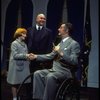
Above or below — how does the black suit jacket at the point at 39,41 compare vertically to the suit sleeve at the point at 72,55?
above

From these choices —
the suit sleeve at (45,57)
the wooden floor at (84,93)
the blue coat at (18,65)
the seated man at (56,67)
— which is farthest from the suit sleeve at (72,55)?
the wooden floor at (84,93)

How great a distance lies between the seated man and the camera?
14.8 feet

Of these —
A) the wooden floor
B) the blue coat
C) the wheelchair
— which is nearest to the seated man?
the wheelchair

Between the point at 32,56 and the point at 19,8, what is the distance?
3.54m

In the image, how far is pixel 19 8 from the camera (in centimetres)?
810

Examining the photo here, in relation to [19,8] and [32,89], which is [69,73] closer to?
[32,89]

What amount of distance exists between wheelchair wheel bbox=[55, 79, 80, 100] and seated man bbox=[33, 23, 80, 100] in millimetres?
139

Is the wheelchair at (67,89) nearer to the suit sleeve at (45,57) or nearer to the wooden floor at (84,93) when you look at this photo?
the suit sleeve at (45,57)

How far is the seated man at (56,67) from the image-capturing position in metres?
4.51

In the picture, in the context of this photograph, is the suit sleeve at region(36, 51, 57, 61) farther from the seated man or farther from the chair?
the chair

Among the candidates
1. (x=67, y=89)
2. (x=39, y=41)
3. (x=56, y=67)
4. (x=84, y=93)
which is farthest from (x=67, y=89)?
(x=84, y=93)

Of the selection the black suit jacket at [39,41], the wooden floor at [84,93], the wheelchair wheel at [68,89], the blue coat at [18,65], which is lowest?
the wooden floor at [84,93]

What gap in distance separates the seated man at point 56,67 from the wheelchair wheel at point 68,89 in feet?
0.45

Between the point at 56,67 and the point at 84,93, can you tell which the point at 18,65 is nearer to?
the point at 56,67
